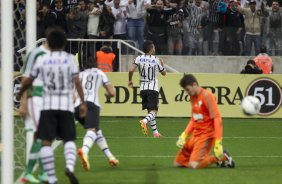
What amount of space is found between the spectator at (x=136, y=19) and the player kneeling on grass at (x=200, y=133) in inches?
470

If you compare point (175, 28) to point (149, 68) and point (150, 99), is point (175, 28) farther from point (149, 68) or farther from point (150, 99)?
point (150, 99)

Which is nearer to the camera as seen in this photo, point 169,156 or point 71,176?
point 71,176

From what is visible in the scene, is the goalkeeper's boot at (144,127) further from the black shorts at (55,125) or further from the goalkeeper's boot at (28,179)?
the black shorts at (55,125)

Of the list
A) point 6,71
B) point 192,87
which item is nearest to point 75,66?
point 6,71

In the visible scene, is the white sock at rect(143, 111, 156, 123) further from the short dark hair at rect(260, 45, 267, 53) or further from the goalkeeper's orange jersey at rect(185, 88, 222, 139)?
the short dark hair at rect(260, 45, 267, 53)

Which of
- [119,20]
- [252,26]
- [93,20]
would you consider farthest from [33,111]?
[252,26]

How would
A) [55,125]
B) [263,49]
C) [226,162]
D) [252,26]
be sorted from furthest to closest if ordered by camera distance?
[252,26] → [263,49] → [226,162] → [55,125]

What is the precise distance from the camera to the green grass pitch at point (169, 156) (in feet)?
39.5

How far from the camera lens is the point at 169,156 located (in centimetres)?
1492

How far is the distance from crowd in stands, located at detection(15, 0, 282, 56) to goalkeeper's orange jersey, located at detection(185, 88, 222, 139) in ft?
38.7

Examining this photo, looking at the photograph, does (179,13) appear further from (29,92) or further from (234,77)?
(29,92)

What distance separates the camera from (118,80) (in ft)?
75.2

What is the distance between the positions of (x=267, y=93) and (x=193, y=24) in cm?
347

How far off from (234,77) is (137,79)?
2526 millimetres
